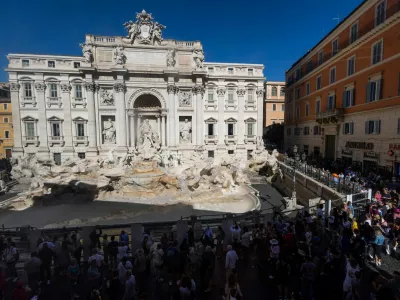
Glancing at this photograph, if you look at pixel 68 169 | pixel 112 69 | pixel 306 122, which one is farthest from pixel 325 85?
pixel 68 169

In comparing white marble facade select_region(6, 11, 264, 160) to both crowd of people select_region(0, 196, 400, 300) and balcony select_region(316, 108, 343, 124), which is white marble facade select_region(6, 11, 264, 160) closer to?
balcony select_region(316, 108, 343, 124)

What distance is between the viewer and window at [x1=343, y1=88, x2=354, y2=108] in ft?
63.9

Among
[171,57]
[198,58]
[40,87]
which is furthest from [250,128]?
[40,87]

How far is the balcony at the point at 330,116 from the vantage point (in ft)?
68.7

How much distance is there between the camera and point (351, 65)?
19531 mm

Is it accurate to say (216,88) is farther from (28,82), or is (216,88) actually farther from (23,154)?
(23,154)

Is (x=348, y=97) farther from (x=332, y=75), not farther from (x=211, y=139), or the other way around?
(x=211, y=139)

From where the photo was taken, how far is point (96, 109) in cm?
2741

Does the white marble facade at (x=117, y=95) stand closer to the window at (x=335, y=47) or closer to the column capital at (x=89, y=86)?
the column capital at (x=89, y=86)

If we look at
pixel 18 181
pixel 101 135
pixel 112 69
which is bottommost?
pixel 18 181

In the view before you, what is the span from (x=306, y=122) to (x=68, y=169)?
26.6m

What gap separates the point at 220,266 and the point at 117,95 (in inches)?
979

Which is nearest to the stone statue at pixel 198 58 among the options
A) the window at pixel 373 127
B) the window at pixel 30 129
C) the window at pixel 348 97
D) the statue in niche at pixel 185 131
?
the statue in niche at pixel 185 131

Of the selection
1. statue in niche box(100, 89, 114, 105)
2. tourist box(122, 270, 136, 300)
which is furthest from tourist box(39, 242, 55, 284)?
statue in niche box(100, 89, 114, 105)
